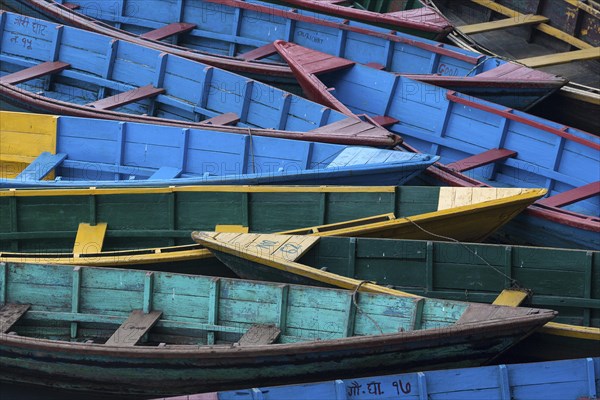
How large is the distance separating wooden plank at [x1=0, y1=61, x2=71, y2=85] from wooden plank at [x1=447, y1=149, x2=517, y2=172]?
5.98 metres

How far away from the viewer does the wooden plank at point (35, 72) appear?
14539 millimetres

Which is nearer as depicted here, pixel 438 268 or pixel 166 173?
pixel 438 268

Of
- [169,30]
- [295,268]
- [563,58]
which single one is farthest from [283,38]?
[295,268]

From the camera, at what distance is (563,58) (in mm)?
15922

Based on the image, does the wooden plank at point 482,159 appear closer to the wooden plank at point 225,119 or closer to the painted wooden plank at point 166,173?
the wooden plank at point 225,119

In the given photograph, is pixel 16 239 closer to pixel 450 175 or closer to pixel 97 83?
pixel 97 83

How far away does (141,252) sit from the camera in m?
11.2

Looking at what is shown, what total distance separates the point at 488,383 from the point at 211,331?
2908 millimetres

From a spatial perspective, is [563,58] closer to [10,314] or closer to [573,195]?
[573,195]

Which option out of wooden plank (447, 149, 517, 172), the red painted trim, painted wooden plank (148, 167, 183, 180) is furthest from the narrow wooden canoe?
the red painted trim

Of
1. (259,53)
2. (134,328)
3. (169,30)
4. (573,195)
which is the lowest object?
(134,328)

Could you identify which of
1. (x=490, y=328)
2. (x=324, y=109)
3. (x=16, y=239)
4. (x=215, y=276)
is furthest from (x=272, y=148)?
(x=490, y=328)

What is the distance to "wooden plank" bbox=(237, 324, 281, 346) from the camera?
9875 mm

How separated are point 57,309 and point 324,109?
438 cm
